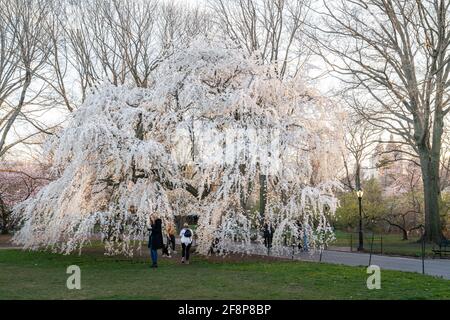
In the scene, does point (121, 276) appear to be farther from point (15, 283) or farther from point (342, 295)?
point (342, 295)

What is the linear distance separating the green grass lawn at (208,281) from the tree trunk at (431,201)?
1350 cm

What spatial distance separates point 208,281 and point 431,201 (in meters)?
18.9

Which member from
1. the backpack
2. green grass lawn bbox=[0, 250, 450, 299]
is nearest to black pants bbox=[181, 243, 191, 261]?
the backpack

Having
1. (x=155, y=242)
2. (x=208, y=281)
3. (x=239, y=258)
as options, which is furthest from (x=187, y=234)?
(x=208, y=281)

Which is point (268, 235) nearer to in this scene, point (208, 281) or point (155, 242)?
point (155, 242)

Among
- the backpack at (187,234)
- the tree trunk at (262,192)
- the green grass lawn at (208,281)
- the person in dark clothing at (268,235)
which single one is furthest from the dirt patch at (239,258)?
the backpack at (187,234)

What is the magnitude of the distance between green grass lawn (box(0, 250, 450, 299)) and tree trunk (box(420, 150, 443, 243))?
44.3ft

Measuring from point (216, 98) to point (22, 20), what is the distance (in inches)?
521

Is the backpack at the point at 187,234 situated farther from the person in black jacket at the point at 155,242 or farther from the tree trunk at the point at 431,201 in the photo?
the tree trunk at the point at 431,201

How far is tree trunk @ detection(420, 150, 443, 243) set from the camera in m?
26.4

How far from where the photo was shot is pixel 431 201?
26672 mm

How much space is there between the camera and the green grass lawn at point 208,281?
955cm
